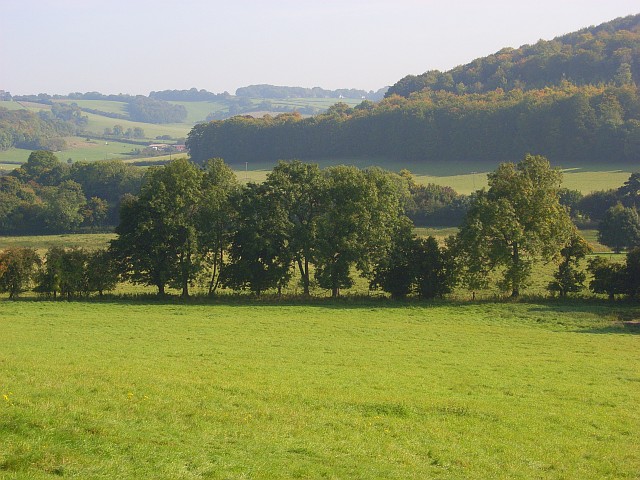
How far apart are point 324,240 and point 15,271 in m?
Answer: 23.3

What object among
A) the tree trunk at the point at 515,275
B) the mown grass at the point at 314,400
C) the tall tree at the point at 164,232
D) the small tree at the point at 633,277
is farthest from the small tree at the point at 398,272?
the small tree at the point at 633,277

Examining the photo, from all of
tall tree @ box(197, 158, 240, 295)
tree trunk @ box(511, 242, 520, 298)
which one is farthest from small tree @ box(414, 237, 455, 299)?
tall tree @ box(197, 158, 240, 295)

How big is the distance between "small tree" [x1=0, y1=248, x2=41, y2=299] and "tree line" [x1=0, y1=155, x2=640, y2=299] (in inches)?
3.9

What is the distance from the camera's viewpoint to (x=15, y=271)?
49375 mm

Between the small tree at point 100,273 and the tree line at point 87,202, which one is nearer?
the small tree at point 100,273

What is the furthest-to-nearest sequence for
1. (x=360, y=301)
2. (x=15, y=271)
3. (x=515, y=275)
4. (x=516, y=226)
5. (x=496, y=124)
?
(x=496, y=124) < (x=360, y=301) < (x=15, y=271) < (x=516, y=226) < (x=515, y=275)

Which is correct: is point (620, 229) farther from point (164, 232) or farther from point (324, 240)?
point (164, 232)

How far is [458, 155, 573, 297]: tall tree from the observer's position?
160ft

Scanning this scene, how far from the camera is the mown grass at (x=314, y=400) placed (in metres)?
13.5

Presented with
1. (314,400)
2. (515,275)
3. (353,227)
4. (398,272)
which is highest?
(353,227)

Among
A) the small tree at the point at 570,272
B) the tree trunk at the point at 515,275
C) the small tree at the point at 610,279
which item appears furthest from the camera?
the small tree at the point at 570,272

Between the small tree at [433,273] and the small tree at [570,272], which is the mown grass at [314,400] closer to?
the small tree at [570,272]

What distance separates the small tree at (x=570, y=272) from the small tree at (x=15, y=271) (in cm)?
3933

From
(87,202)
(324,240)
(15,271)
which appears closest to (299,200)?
(324,240)
